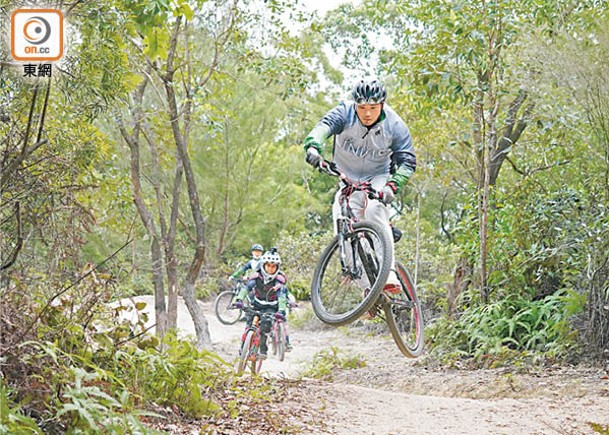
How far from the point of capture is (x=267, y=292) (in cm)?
884

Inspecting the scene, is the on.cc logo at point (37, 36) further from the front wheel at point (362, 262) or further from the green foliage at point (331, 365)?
the green foliage at point (331, 365)

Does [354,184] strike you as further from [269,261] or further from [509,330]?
[509,330]

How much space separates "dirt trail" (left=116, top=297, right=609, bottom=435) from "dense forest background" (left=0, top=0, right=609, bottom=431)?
0.60 metres

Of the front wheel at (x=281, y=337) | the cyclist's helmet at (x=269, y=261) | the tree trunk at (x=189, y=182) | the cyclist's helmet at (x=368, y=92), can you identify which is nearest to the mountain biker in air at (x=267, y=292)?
the cyclist's helmet at (x=269, y=261)

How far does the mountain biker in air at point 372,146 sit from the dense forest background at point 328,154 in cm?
130

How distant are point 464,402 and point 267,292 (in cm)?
274

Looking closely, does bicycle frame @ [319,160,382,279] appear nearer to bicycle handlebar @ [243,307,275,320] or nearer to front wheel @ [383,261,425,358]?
front wheel @ [383,261,425,358]

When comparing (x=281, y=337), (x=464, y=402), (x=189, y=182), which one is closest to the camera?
(x=464, y=402)

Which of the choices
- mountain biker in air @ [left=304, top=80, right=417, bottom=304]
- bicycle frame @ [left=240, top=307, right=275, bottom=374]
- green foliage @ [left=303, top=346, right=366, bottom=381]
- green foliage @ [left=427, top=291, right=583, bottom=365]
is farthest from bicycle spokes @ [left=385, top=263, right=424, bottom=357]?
green foliage @ [left=303, top=346, right=366, bottom=381]

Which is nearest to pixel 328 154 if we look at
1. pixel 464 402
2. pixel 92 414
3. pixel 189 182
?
pixel 189 182

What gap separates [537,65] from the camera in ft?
28.8

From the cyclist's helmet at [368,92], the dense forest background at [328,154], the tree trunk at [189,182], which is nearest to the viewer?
the dense forest background at [328,154]

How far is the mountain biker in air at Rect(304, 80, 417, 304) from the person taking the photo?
5344mm

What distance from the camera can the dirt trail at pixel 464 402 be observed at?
5.91m
